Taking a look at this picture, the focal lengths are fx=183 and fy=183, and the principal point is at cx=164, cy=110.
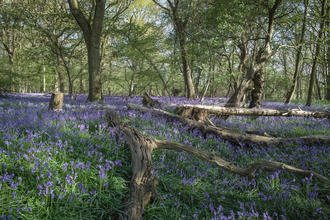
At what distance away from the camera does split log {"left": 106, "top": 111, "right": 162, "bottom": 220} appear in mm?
1923

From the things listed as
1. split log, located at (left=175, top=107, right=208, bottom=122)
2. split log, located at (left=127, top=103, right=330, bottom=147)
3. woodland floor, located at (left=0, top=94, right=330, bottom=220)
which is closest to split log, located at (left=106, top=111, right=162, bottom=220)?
woodland floor, located at (left=0, top=94, right=330, bottom=220)

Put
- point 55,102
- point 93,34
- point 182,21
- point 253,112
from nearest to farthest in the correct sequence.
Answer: point 55,102 → point 253,112 → point 93,34 → point 182,21

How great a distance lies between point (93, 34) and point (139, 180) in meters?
9.54

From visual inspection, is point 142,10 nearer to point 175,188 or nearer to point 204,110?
point 204,110

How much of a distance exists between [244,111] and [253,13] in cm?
594

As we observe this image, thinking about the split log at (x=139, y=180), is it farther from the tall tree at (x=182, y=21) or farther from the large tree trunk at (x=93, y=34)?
the tall tree at (x=182, y=21)

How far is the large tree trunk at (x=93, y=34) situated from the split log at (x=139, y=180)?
26.3 ft

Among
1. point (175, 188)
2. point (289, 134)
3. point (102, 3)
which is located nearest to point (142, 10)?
point (102, 3)

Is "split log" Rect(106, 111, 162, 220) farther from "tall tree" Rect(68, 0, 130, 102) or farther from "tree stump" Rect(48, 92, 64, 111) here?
"tall tree" Rect(68, 0, 130, 102)

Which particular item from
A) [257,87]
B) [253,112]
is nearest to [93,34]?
[253,112]

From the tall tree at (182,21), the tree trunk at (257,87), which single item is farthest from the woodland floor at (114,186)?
the tall tree at (182,21)

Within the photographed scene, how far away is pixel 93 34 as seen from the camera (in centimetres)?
964

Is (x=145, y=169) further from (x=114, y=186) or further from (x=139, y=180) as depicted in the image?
(x=114, y=186)

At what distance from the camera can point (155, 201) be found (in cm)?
227
